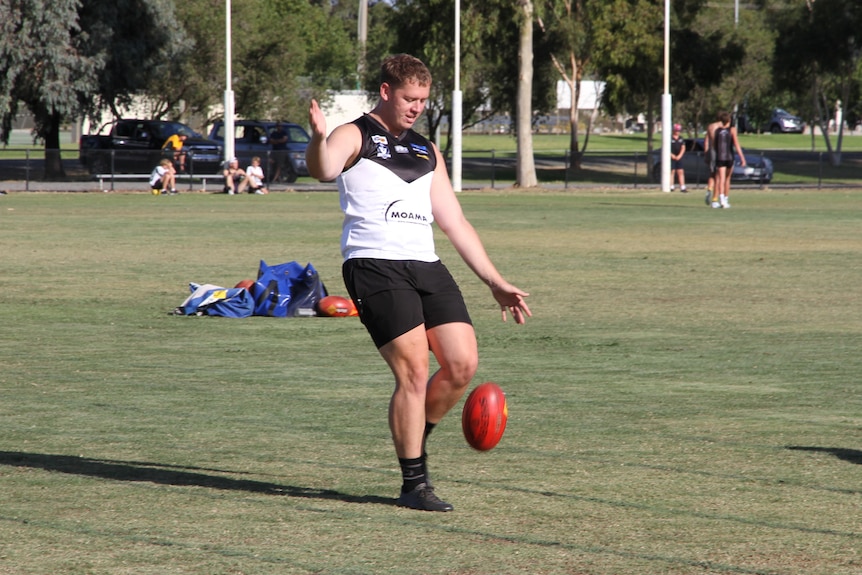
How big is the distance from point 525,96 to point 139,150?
12087mm

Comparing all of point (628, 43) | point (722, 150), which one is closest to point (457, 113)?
point (628, 43)

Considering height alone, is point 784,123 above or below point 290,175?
above

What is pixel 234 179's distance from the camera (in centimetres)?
4000

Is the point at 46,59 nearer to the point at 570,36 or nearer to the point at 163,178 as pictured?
the point at 163,178

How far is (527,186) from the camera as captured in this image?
45594 mm

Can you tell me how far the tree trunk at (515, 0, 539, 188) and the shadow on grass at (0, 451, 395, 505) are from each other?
3780cm

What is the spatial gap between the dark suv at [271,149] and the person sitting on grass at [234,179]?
235 cm

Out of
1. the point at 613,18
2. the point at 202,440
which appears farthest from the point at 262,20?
the point at 202,440

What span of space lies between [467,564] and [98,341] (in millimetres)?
7136

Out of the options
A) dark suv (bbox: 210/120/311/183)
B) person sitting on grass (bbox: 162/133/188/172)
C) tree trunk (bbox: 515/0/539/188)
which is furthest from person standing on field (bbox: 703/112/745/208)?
person sitting on grass (bbox: 162/133/188/172)

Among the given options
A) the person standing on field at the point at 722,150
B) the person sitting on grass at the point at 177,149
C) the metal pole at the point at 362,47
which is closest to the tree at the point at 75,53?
the person sitting on grass at the point at 177,149

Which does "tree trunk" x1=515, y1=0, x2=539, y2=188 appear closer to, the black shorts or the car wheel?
the car wheel

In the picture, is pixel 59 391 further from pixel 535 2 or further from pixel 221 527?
pixel 535 2

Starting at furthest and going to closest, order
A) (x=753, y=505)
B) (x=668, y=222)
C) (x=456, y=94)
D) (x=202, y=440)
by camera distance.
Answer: (x=456, y=94) < (x=668, y=222) < (x=202, y=440) < (x=753, y=505)
